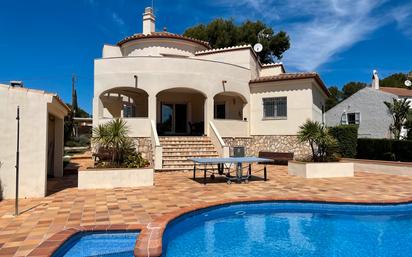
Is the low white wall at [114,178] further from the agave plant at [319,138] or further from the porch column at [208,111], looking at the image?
the porch column at [208,111]

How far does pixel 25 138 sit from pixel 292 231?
8.99 meters

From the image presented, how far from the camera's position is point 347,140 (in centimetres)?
2172

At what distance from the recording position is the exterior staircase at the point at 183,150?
18219mm

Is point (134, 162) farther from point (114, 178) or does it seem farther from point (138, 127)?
point (138, 127)

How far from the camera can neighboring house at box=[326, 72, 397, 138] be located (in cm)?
3475

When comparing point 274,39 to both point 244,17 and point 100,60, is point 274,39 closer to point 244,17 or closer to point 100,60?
point 244,17

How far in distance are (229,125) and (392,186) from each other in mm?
11412

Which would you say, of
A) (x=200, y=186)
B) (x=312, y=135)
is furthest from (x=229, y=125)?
(x=200, y=186)

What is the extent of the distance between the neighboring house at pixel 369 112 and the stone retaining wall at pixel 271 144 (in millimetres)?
17886

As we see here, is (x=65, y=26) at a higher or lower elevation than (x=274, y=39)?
lower

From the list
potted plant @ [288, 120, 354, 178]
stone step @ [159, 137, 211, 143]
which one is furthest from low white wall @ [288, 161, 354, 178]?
stone step @ [159, 137, 211, 143]

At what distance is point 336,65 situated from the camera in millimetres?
48312

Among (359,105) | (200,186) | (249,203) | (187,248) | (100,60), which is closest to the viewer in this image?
(187,248)

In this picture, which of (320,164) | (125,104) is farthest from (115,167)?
(125,104)
